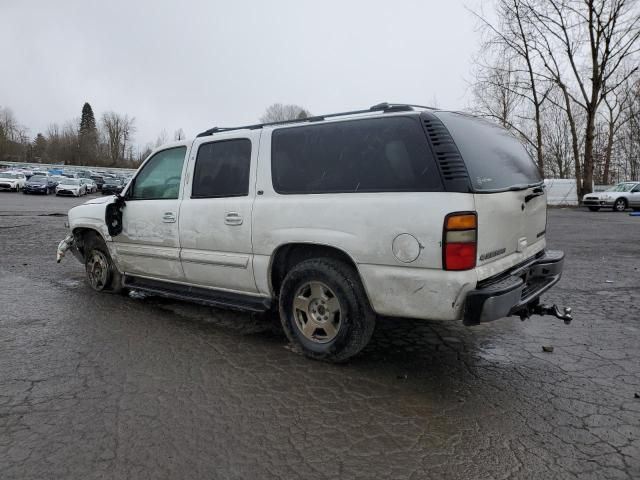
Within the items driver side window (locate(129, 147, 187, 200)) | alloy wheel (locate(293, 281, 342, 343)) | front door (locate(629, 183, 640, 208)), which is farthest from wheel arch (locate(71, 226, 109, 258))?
front door (locate(629, 183, 640, 208))

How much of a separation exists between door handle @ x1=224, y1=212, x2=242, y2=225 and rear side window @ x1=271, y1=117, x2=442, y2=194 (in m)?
0.47

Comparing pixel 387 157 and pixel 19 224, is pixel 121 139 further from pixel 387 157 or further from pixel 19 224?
pixel 387 157

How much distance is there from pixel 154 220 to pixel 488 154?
336 cm

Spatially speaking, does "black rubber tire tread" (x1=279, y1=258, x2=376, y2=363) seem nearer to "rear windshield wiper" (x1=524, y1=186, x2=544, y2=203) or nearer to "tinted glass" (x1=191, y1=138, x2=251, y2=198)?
"tinted glass" (x1=191, y1=138, x2=251, y2=198)

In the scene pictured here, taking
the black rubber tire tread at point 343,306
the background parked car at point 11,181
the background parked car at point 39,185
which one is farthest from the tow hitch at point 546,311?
the background parked car at point 11,181

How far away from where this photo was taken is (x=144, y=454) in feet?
8.21

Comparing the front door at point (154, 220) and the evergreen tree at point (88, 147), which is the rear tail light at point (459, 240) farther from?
the evergreen tree at point (88, 147)

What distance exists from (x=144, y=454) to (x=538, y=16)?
33875mm

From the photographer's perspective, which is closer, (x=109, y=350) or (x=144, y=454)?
(x=144, y=454)

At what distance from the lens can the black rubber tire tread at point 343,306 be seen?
351 centimetres

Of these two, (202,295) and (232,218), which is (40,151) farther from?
(232,218)

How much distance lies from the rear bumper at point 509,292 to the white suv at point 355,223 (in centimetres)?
1

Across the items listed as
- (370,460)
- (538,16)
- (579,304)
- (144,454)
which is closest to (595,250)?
(579,304)

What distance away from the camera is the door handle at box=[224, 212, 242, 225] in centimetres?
414
